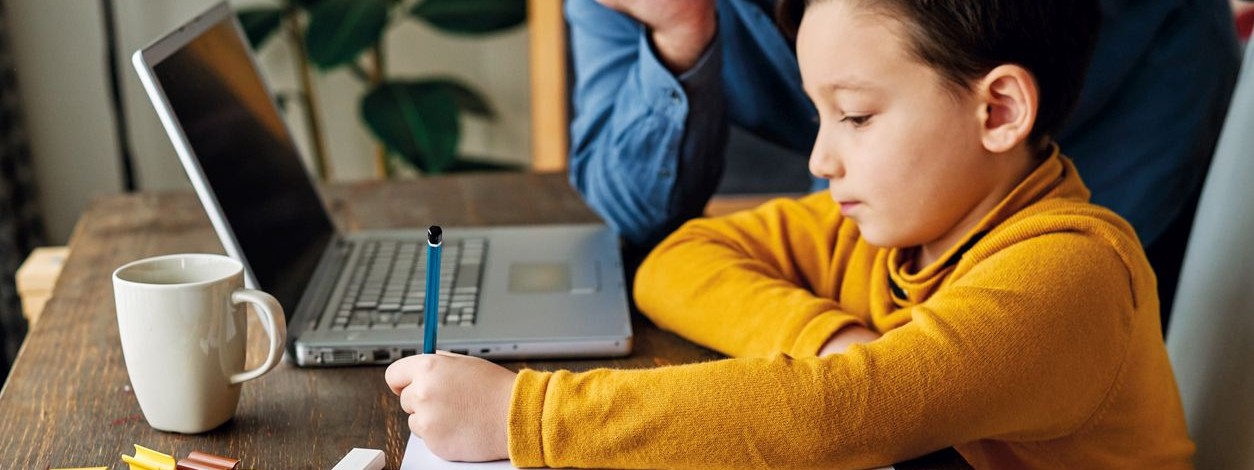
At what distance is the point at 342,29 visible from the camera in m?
2.41

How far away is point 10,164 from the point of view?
2.27 meters

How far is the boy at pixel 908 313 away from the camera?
63 centimetres

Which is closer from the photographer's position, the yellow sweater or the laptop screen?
the yellow sweater

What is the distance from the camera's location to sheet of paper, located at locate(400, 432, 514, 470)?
25.3 inches

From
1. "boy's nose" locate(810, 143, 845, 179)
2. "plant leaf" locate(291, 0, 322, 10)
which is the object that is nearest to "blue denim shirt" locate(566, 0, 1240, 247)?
"boy's nose" locate(810, 143, 845, 179)

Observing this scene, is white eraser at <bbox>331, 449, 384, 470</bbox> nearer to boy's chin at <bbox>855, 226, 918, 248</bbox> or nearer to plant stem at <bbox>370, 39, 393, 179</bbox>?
boy's chin at <bbox>855, 226, 918, 248</bbox>

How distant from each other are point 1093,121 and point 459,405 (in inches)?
32.5

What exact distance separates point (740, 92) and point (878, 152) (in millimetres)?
539

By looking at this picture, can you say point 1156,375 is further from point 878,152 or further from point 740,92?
point 740,92

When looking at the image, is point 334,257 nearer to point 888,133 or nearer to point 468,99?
point 888,133

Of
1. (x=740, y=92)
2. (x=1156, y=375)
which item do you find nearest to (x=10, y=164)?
(x=740, y=92)

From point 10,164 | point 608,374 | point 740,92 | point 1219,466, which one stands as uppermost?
point 608,374

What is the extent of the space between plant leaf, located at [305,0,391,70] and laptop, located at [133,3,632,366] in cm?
133

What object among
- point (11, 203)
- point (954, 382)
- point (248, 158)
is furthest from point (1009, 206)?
point (11, 203)
